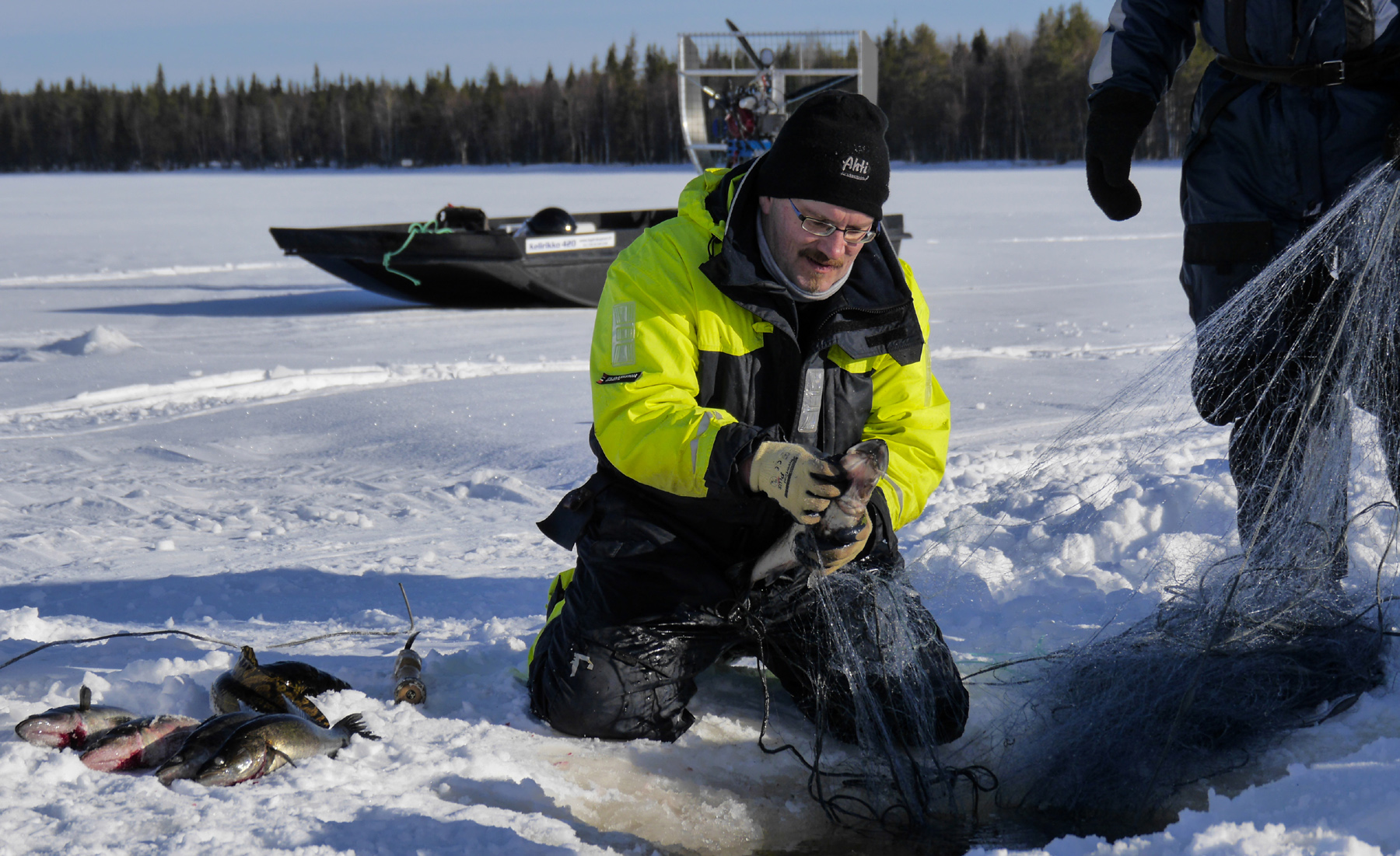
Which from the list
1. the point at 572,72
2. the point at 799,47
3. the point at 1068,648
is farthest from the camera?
the point at 572,72

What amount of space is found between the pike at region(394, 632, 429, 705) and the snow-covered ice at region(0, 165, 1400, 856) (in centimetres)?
4

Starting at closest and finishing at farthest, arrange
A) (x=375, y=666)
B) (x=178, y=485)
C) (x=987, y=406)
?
(x=375, y=666)
(x=178, y=485)
(x=987, y=406)

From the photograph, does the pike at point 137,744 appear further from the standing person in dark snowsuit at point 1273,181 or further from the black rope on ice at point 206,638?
the standing person in dark snowsuit at point 1273,181

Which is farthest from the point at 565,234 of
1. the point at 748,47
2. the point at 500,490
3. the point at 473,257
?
the point at 500,490

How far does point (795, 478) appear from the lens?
188 cm

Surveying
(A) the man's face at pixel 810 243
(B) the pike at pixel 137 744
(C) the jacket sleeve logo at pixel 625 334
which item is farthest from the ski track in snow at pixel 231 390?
(A) the man's face at pixel 810 243

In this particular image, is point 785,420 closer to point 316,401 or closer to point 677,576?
point 677,576

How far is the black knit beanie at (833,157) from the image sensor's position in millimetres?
2090

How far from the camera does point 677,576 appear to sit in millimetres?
2264

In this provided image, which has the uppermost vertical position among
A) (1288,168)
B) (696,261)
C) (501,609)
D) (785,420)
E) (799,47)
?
(799,47)

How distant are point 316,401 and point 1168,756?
442cm

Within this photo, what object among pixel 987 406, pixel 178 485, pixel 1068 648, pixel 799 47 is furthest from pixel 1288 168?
pixel 799 47

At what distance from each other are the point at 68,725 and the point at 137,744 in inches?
5.5

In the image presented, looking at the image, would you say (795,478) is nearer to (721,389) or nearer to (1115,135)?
(721,389)
